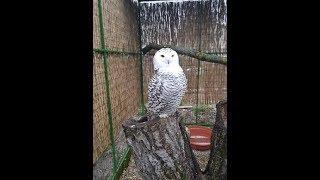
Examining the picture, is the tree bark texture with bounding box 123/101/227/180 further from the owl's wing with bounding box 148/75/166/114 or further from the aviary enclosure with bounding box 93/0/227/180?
the owl's wing with bounding box 148/75/166/114

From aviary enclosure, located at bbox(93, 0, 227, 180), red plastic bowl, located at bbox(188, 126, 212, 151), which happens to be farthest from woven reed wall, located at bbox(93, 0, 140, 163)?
red plastic bowl, located at bbox(188, 126, 212, 151)

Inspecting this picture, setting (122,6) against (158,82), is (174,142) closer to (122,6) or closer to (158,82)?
(158,82)

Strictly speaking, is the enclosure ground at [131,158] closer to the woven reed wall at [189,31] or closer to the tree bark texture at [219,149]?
the woven reed wall at [189,31]

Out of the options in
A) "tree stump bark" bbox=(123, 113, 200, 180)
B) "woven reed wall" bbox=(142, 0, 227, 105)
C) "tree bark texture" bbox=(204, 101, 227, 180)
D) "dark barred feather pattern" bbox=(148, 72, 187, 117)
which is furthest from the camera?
"woven reed wall" bbox=(142, 0, 227, 105)

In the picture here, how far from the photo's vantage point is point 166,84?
197cm

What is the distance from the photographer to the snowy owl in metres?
1.98

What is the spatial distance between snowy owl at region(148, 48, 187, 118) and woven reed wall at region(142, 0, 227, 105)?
116 cm

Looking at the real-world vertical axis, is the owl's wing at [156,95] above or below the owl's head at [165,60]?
below

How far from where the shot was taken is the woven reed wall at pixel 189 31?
3.16 meters

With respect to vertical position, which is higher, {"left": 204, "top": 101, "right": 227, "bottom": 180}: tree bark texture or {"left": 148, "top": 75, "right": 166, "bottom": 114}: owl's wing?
{"left": 148, "top": 75, "right": 166, "bottom": 114}: owl's wing

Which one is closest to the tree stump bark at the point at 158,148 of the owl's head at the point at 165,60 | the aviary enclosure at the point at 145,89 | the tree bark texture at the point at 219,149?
the aviary enclosure at the point at 145,89

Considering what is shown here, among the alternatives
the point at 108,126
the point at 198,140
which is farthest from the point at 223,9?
the point at 108,126

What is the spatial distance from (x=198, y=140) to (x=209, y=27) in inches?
51.0

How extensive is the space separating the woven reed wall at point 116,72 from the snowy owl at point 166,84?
0.28m
